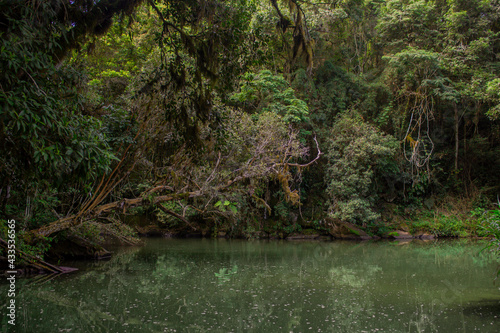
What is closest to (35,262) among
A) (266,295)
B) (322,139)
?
(266,295)

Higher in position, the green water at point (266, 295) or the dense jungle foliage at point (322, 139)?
the dense jungle foliage at point (322, 139)

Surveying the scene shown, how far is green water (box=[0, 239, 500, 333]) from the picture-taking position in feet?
18.2

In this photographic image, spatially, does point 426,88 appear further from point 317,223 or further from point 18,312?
point 18,312

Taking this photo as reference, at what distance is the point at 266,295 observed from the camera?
24.4 feet

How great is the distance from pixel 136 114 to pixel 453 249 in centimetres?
1283

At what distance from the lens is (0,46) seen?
3.66m

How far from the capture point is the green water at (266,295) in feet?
18.2

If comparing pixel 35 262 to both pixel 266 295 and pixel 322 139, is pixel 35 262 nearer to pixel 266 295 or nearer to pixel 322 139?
pixel 266 295

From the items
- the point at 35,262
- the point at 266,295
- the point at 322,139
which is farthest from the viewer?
the point at 322,139

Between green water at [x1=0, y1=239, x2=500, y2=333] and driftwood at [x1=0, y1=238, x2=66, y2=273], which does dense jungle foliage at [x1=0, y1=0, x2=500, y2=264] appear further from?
green water at [x1=0, y1=239, x2=500, y2=333]

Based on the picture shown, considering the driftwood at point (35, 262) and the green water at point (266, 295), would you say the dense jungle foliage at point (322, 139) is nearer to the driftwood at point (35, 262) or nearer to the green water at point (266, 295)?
the driftwood at point (35, 262)

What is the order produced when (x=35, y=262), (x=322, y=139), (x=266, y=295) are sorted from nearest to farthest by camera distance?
(x=266, y=295), (x=35, y=262), (x=322, y=139)

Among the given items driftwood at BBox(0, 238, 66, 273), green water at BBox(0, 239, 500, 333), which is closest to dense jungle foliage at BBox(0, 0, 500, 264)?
driftwood at BBox(0, 238, 66, 273)

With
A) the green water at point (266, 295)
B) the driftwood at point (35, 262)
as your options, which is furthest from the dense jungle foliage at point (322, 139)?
the green water at point (266, 295)
